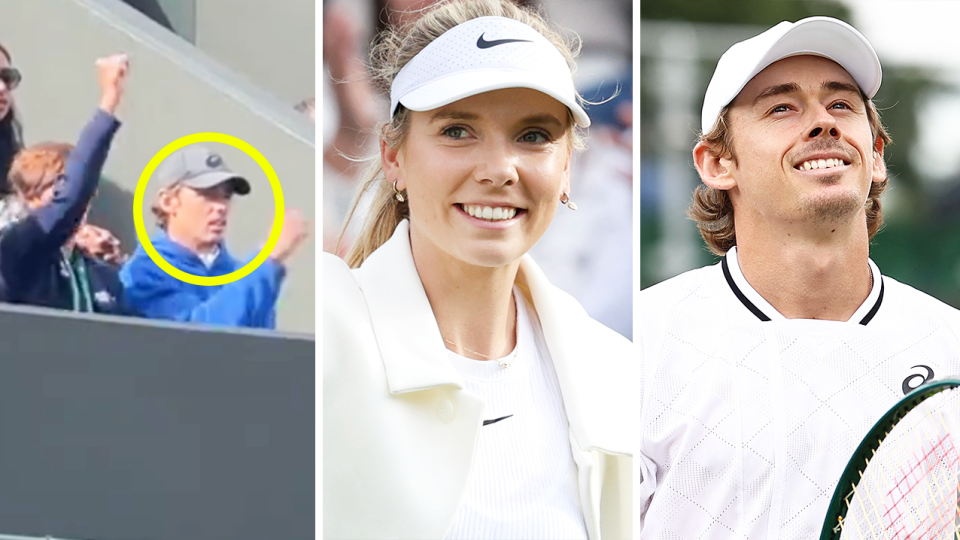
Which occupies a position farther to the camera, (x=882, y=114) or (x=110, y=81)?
(x=882, y=114)

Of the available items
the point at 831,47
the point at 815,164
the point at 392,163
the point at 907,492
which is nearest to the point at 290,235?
the point at 392,163

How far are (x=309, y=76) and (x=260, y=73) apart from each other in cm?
13

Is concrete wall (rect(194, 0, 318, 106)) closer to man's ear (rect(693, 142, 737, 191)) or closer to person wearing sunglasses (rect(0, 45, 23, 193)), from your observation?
person wearing sunglasses (rect(0, 45, 23, 193))

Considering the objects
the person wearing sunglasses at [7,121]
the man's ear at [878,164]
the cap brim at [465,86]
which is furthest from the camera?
the man's ear at [878,164]

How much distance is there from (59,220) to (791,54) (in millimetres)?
1956

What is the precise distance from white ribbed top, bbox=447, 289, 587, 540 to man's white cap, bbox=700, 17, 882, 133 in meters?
0.78

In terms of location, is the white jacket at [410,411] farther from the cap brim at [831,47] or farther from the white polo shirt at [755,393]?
the cap brim at [831,47]

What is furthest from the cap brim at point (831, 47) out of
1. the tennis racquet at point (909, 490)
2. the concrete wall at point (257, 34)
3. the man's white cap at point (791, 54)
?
the concrete wall at point (257, 34)

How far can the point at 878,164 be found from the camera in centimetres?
283

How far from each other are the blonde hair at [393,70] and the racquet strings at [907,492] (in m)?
1.16

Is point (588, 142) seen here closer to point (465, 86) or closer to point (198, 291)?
point (465, 86)

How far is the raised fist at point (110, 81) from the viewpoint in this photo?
8.57ft

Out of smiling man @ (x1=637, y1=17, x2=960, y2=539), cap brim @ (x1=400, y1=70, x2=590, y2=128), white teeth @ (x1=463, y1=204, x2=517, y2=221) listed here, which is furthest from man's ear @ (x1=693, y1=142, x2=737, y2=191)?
white teeth @ (x1=463, y1=204, x2=517, y2=221)

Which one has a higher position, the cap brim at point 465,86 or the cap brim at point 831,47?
the cap brim at point 831,47
